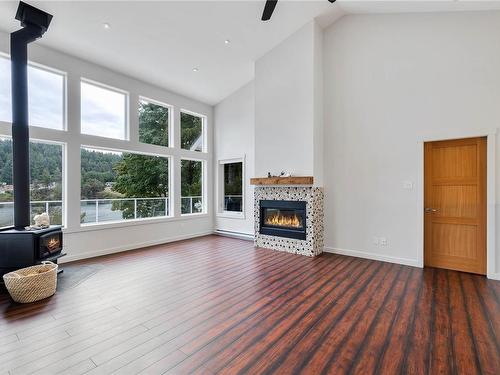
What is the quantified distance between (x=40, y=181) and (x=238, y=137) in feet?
14.1

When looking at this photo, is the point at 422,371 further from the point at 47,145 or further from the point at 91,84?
Answer: the point at 91,84

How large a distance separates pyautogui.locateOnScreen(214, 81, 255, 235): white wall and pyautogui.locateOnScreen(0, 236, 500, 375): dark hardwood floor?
2.71 m

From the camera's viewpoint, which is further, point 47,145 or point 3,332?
point 47,145

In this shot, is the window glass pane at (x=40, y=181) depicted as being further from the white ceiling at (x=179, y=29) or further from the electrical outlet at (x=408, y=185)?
the electrical outlet at (x=408, y=185)

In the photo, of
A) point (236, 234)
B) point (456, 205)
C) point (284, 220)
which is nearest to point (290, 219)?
point (284, 220)

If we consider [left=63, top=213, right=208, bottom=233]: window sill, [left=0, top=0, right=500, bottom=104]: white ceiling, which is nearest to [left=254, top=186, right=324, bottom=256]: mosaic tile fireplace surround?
[left=63, top=213, right=208, bottom=233]: window sill

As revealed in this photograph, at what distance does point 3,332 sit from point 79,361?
3.51ft

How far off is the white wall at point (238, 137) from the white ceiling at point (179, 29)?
104 centimetres

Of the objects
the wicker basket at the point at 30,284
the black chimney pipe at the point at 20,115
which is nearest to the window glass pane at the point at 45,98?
the black chimney pipe at the point at 20,115

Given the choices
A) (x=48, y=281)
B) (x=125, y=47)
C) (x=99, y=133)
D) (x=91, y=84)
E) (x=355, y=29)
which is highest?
(x=355, y=29)

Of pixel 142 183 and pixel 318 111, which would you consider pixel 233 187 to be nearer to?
pixel 142 183

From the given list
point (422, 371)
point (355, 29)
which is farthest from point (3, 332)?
point (355, 29)

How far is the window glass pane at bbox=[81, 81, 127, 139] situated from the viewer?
4.92 m

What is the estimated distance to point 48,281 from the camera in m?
3.09
